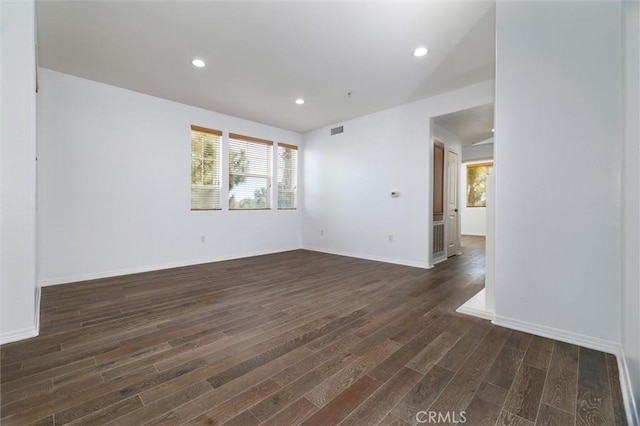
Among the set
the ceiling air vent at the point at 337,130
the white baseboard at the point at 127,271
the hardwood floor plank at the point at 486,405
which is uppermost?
the ceiling air vent at the point at 337,130

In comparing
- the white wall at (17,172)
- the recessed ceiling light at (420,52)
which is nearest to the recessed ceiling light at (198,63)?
the white wall at (17,172)

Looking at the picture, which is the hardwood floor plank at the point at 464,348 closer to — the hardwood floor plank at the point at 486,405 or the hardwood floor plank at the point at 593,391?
the hardwood floor plank at the point at 486,405

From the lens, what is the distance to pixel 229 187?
5.02 meters

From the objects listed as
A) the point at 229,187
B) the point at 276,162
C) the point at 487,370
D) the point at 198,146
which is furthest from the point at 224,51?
the point at 487,370

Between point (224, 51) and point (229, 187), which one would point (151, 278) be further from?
point (224, 51)

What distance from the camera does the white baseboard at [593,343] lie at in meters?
1.29

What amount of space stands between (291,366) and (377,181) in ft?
12.4

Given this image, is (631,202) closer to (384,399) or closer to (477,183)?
(384,399)

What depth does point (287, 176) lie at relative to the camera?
6090 mm

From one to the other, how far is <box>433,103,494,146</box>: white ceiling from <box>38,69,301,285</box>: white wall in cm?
384

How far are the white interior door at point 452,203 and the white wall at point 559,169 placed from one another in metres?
3.17

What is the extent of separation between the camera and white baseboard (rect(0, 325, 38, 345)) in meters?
1.90

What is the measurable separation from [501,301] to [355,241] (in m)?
3.13

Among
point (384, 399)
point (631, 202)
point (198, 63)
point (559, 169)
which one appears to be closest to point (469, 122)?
point (559, 169)
